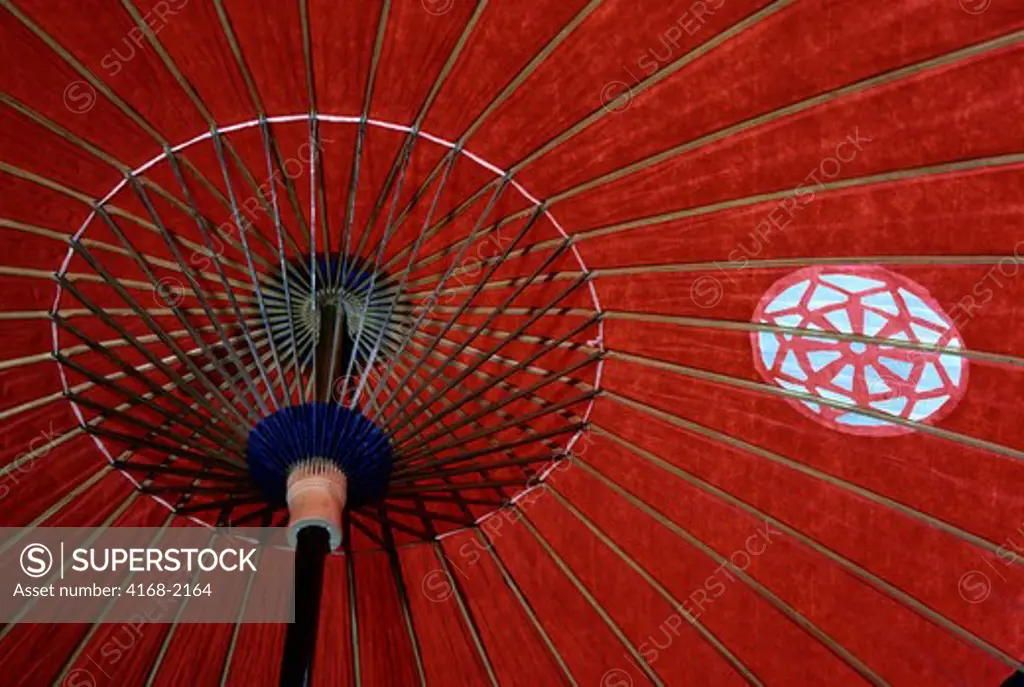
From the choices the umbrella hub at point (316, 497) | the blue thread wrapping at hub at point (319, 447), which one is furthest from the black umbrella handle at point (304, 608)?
the blue thread wrapping at hub at point (319, 447)

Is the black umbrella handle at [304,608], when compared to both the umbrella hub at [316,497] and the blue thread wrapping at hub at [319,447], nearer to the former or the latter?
the umbrella hub at [316,497]

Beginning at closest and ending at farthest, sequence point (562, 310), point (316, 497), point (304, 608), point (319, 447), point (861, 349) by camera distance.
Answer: point (304, 608)
point (316, 497)
point (319, 447)
point (861, 349)
point (562, 310)

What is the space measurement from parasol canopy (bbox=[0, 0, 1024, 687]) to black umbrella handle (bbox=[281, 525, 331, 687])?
12 centimetres

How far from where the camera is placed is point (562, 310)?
454cm

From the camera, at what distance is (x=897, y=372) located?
416 centimetres

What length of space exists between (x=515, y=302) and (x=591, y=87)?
111 cm

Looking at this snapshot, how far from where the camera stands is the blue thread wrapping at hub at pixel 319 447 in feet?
12.5

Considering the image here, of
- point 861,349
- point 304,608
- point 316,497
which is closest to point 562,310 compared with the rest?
point 861,349

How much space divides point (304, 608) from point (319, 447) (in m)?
0.72

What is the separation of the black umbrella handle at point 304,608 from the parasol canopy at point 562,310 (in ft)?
0.38

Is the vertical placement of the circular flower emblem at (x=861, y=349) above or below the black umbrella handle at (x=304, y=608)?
above

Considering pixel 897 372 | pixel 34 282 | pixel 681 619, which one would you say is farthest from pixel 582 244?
pixel 34 282

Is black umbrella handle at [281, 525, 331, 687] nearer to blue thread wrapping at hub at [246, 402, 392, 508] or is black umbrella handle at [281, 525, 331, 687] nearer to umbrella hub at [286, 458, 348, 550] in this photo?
umbrella hub at [286, 458, 348, 550]

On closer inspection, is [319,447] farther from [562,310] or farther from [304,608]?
[562,310]
